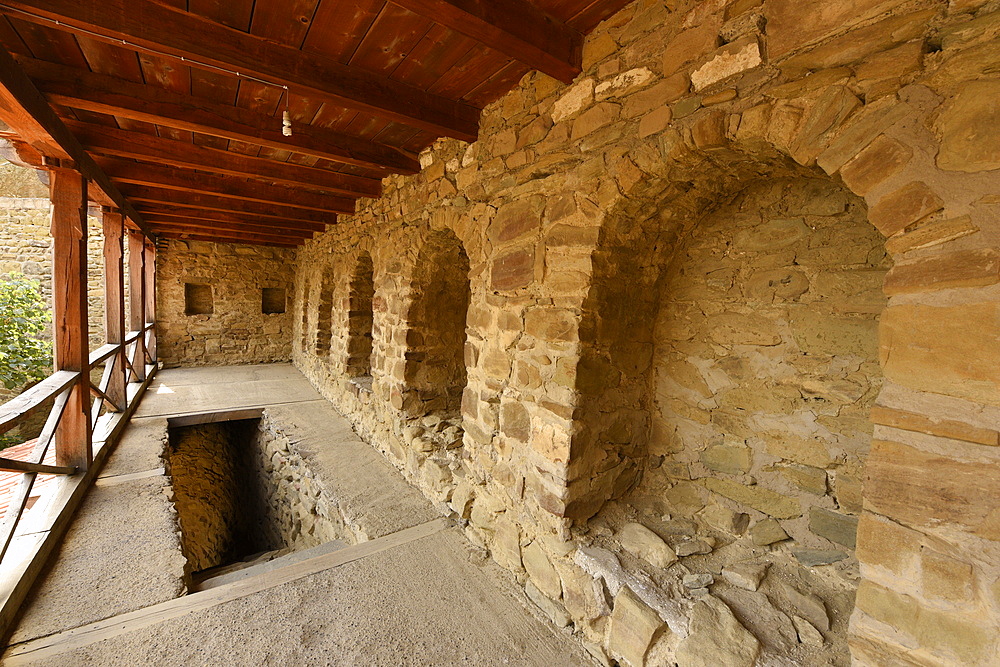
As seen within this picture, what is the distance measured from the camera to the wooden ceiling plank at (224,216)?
4855 millimetres

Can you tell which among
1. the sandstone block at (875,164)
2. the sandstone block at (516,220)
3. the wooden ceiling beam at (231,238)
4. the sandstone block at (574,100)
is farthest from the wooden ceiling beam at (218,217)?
the sandstone block at (875,164)

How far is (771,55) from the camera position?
3.82 feet

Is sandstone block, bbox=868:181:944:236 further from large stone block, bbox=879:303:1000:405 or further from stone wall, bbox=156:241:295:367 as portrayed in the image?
stone wall, bbox=156:241:295:367

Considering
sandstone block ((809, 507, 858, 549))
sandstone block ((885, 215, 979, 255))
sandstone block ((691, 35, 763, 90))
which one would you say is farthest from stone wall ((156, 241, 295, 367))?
sandstone block ((885, 215, 979, 255))

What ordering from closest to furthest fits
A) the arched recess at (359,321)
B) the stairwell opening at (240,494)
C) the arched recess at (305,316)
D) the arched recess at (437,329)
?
the arched recess at (437,329) → the stairwell opening at (240,494) → the arched recess at (359,321) → the arched recess at (305,316)

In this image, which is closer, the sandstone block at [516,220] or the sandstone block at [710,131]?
the sandstone block at [710,131]

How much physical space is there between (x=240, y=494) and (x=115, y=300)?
2.39 meters

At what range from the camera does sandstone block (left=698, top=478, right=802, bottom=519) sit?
162 centimetres

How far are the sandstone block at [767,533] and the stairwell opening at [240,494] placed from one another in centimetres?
237

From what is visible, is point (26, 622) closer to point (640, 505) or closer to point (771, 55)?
point (640, 505)

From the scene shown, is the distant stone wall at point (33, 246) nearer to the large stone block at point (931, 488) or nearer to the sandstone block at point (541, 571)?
the sandstone block at point (541, 571)

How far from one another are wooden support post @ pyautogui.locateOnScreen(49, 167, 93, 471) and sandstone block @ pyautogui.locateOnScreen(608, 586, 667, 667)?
11.0 feet

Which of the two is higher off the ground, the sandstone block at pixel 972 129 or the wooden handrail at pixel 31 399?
the sandstone block at pixel 972 129

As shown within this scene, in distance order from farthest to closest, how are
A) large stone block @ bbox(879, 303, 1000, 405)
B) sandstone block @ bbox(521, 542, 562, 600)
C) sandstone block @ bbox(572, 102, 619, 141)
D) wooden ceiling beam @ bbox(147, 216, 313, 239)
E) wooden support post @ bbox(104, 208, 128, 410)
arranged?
wooden ceiling beam @ bbox(147, 216, 313, 239), wooden support post @ bbox(104, 208, 128, 410), sandstone block @ bbox(521, 542, 562, 600), sandstone block @ bbox(572, 102, 619, 141), large stone block @ bbox(879, 303, 1000, 405)
